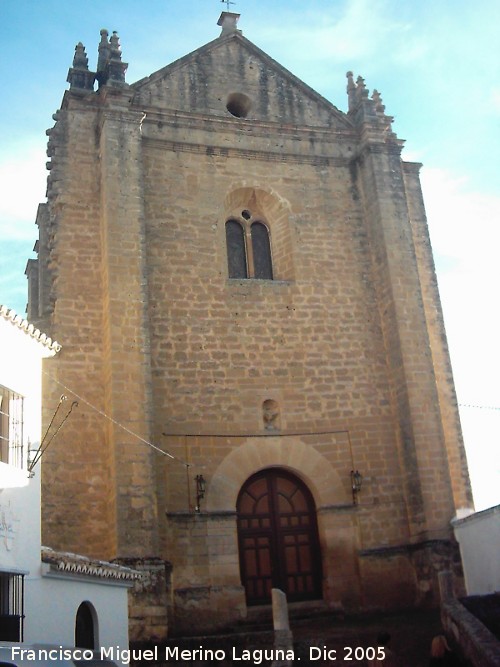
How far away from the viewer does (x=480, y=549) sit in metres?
13.7

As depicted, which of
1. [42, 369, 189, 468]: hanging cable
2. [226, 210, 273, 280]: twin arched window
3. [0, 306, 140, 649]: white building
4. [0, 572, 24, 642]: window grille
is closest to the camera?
[0, 572, 24, 642]: window grille

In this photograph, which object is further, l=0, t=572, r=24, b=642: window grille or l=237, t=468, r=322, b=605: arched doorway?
l=237, t=468, r=322, b=605: arched doorway

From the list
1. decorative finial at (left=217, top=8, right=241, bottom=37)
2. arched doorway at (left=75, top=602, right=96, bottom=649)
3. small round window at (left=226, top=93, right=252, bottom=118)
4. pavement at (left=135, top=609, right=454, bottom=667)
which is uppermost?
decorative finial at (left=217, top=8, right=241, bottom=37)

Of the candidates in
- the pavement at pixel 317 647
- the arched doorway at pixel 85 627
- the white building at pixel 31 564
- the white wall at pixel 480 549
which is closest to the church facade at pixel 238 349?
the white wall at pixel 480 549

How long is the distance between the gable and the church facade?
43mm

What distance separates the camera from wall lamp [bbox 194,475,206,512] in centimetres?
1417

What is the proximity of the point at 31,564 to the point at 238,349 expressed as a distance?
22.4ft

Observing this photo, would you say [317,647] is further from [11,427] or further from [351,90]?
[351,90]

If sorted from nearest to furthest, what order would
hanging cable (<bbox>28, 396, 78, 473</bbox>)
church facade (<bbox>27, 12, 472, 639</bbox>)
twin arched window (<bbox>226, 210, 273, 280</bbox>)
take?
hanging cable (<bbox>28, 396, 78, 473</bbox>) < church facade (<bbox>27, 12, 472, 639</bbox>) < twin arched window (<bbox>226, 210, 273, 280</bbox>)

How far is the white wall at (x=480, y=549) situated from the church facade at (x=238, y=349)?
1.20 feet

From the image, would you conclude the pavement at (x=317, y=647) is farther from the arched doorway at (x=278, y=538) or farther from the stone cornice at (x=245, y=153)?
the stone cornice at (x=245, y=153)

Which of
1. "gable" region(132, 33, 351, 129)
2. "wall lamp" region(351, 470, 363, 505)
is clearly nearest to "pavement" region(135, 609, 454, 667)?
"wall lamp" region(351, 470, 363, 505)

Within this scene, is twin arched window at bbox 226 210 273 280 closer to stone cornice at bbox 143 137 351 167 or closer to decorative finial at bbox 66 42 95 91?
stone cornice at bbox 143 137 351 167

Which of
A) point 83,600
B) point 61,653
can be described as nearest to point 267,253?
point 83,600
